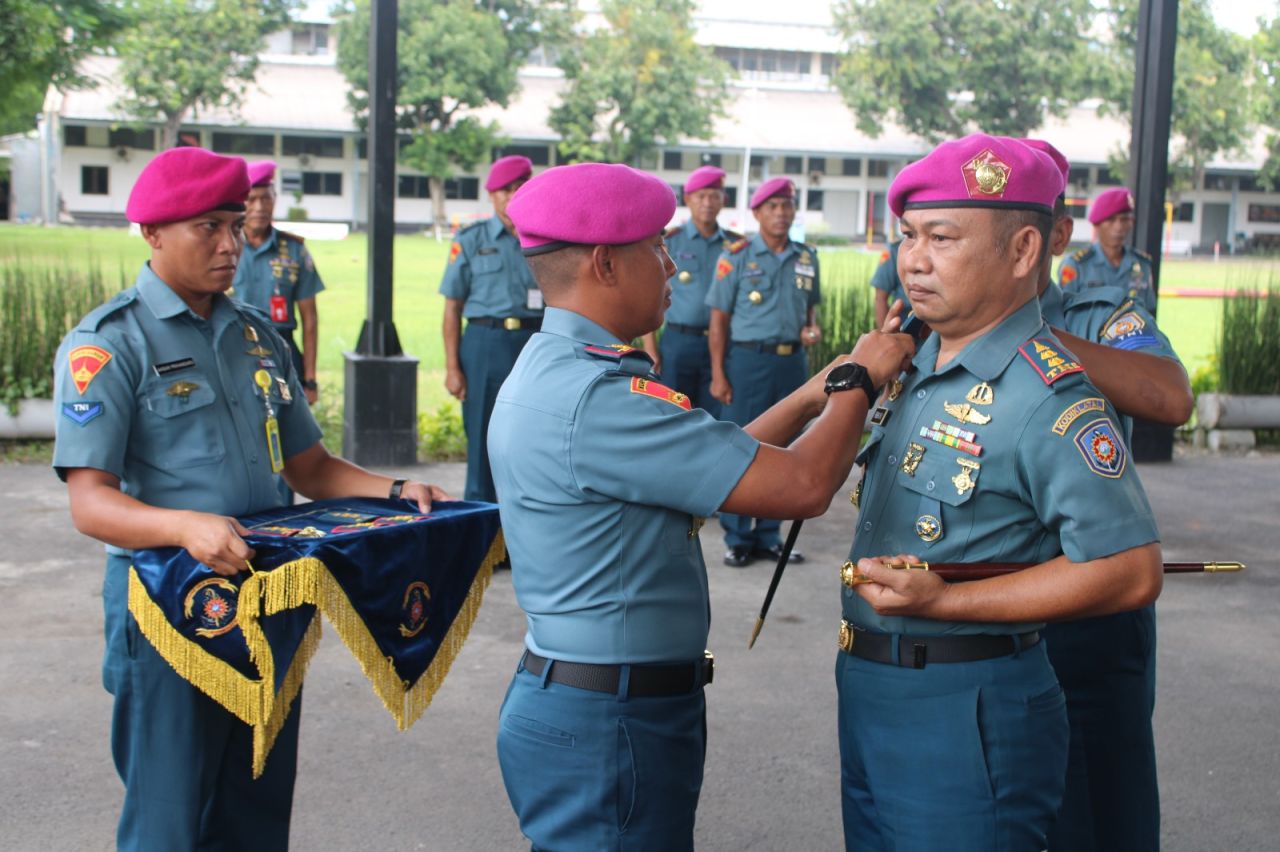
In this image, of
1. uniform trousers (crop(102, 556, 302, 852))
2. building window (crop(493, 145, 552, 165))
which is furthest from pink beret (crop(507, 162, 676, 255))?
building window (crop(493, 145, 552, 165))

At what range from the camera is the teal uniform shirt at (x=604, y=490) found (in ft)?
6.78

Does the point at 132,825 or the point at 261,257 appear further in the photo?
the point at 261,257

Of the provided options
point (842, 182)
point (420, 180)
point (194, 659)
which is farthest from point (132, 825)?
point (842, 182)

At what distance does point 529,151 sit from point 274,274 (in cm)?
3503

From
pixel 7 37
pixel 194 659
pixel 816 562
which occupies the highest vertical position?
pixel 7 37

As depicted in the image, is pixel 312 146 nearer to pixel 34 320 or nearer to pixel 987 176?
pixel 34 320

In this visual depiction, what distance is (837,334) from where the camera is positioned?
34.0 feet

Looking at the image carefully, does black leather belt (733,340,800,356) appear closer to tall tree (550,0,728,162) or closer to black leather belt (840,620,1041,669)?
black leather belt (840,620,1041,669)

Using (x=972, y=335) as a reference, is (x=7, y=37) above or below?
above

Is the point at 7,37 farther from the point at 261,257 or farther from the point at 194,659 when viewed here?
the point at 194,659

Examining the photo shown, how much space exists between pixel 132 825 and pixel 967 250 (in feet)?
6.61

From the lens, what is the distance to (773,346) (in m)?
7.29

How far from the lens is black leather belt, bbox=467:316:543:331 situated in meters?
6.75

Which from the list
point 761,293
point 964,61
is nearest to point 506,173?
point 761,293
